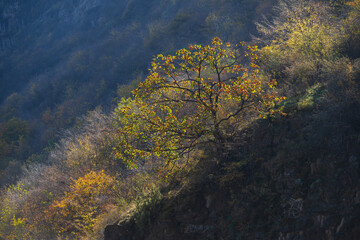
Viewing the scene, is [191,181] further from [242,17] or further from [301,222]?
[242,17]

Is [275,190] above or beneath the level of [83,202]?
beneath

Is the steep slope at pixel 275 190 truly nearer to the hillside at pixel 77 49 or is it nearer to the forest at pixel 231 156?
the forest at pixel 231 156

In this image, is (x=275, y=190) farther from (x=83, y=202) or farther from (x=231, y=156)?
(x=83, y=202)

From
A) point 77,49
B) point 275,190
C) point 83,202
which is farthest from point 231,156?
point 77,49

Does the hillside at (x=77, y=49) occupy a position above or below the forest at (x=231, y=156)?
above

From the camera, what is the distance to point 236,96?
30.1 ft

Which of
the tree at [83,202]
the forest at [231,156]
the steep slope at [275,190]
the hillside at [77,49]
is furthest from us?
the hillside at [77,49]

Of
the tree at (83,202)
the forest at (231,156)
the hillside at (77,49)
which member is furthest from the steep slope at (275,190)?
the hillside at (77,49)

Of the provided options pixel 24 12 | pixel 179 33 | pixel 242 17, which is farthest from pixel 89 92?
pixel 24 12

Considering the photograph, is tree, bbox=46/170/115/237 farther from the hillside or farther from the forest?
the hillside

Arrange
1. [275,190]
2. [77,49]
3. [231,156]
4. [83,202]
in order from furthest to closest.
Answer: [77,49], [83,202], [231,156], [275,190]

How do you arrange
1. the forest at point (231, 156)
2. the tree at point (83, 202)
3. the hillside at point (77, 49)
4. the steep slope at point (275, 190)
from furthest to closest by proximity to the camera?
1. the hillside at point (77, 49)
2. the tree at point (83, 202)
3. the forest at point (231, 156)
4. the steep slope at point (275, 190)

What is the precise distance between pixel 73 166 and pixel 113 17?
177 feet

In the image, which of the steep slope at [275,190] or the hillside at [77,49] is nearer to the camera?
the steep slope at [275,190]
